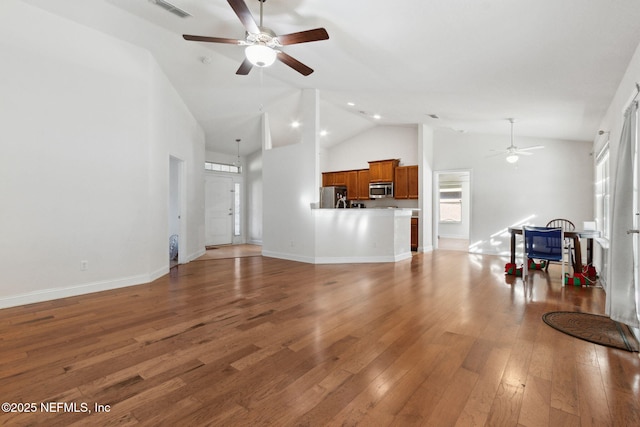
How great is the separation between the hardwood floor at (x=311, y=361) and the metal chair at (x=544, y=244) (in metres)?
0.79

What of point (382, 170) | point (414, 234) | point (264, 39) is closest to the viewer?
point (264, 39)

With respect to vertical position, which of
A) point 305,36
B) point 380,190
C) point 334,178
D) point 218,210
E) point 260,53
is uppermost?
point 305,36

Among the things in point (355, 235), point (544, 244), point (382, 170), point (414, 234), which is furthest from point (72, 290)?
point (382, 170)

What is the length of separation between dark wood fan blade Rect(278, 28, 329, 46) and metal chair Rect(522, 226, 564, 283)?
423 cm

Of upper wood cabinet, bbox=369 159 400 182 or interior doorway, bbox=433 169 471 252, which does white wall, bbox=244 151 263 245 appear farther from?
interior doorway, bbox=433 169 471 252

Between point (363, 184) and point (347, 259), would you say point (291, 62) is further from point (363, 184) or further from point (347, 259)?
point (363, 184)

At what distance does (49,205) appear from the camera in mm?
3566

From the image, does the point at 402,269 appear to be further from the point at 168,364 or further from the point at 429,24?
the point at 168,364

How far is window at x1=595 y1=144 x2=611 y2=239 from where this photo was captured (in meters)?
4.78

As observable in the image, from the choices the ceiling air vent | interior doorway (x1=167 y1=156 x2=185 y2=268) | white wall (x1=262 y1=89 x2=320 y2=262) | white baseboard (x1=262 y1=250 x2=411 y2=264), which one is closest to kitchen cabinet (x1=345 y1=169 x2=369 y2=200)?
white baseboard (x1=262 y1=250 x2=411 y2=264)

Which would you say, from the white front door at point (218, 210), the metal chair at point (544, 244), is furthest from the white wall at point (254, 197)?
the metal chair at point (544, 244)

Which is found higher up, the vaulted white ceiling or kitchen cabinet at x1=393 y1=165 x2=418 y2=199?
the vaulted white ceiling

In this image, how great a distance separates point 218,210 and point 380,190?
478cm

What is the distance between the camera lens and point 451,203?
11984mm
